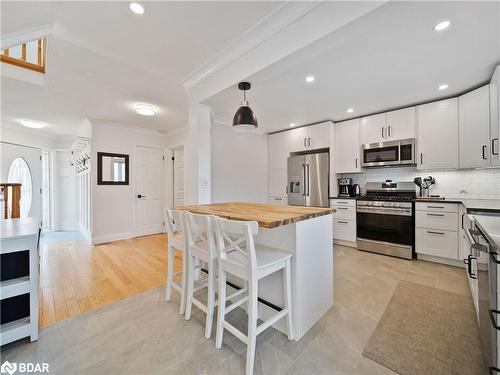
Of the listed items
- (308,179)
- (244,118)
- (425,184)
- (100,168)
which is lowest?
(425,184)

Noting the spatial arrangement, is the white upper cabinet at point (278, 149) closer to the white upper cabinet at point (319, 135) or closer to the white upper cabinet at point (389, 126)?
the white upper cabinet at point (319, 135)

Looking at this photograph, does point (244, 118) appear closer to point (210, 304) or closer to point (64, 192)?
point (210, 304)

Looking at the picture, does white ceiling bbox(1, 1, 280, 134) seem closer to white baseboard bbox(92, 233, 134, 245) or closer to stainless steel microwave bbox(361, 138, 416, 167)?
white baseboard bbox(92, 233, 134, 245)

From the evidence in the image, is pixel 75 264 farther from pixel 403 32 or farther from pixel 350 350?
pixel 403 32

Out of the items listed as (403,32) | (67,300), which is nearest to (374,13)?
(403,32)

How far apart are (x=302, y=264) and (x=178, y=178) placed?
434 centimetres

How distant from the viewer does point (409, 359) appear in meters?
1.38

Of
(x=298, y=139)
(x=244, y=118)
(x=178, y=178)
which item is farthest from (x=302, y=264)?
(x=178, y=178)

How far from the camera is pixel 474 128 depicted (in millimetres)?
2705

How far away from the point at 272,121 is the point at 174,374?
3915 mm

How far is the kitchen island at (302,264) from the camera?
1.57 m

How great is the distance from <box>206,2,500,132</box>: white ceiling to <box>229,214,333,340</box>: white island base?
144 cm

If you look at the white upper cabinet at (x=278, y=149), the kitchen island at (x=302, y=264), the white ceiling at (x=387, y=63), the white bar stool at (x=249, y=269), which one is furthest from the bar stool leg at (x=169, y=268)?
the white upper cabinet at (x=278, y=149)

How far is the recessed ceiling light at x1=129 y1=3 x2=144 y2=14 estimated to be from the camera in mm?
1514
